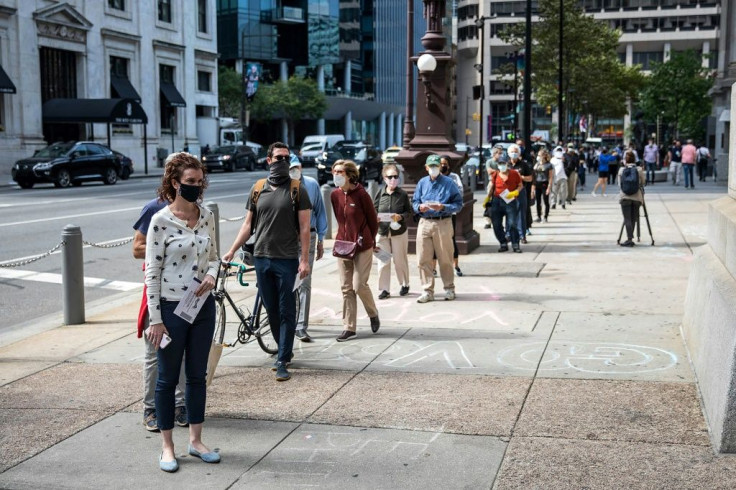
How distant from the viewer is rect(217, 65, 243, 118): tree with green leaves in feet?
247

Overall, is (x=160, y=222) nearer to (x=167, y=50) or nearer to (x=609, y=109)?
(x=167, y=50)

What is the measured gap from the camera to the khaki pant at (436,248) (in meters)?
11.1

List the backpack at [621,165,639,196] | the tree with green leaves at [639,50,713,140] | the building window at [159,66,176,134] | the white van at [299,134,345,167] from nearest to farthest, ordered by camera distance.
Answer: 1. the backpack at [621,165,639,196]
2. the building window at [159,66,176,134]
3. the white van at [299,134,345,167]
4. the tree with green leaves at [639,50,713,140]

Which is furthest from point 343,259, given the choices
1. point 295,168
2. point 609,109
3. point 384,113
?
point 384,113

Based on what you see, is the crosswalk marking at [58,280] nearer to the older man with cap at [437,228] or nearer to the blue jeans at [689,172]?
the older man with cap at [437,228]

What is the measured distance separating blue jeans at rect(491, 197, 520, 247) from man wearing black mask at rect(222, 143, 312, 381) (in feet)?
29.2

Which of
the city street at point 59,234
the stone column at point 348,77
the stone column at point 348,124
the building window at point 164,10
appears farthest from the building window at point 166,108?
the stone column at point 348,77

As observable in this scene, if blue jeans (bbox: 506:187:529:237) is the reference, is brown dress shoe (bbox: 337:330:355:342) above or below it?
below

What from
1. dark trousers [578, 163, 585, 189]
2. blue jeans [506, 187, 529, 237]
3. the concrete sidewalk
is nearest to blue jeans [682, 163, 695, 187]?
dark trousers [578, 163, 585, 189]

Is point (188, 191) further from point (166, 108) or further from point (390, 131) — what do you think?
point (390, 131)

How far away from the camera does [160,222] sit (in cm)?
518

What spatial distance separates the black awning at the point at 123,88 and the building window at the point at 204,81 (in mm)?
11273

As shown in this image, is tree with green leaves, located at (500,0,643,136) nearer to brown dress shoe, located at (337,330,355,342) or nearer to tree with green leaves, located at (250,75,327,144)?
tree with green leaves, located at (250,75,327,144)

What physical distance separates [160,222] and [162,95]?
185ft
